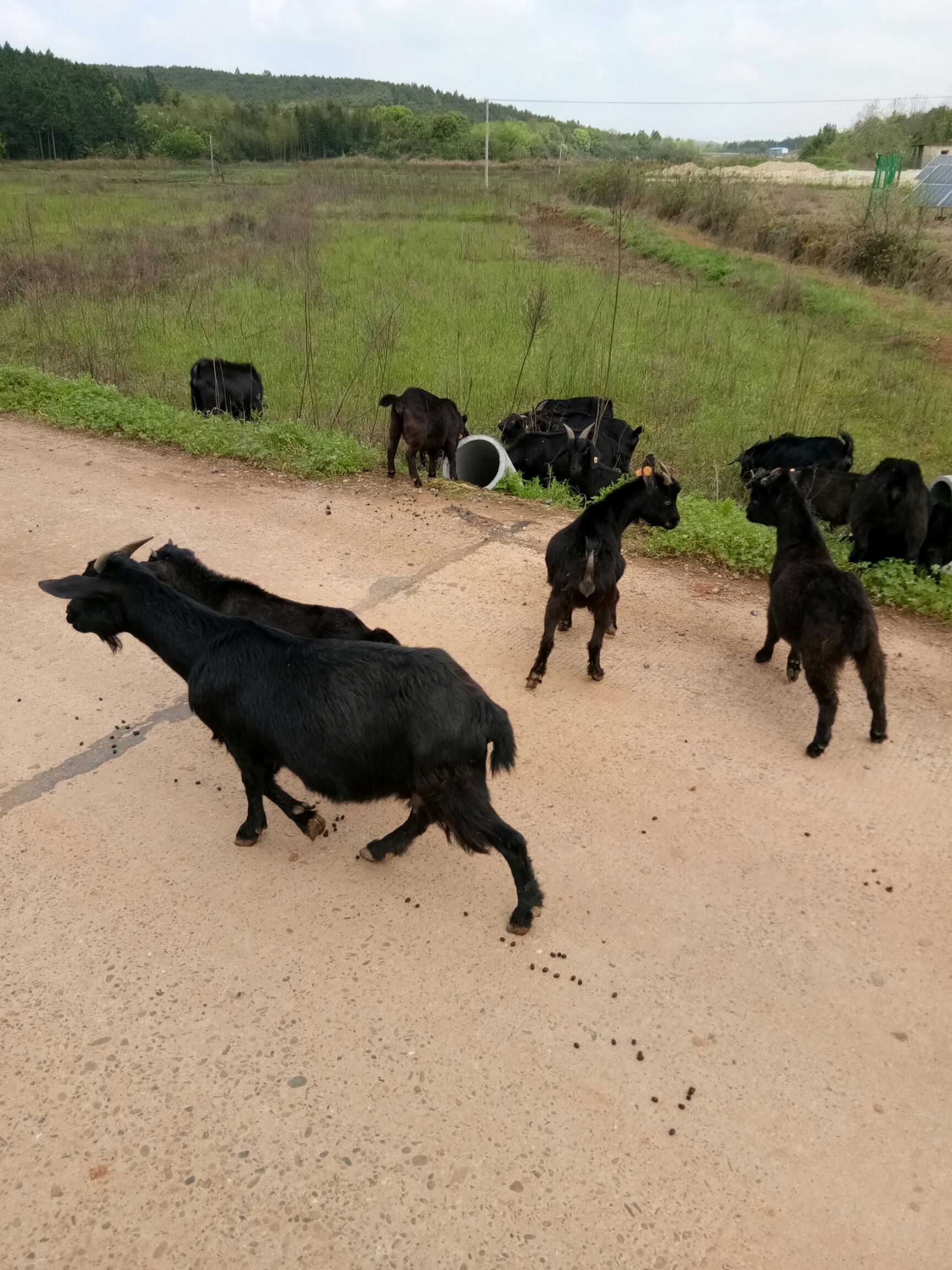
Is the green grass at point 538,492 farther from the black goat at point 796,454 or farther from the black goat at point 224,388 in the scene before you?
the black goat at point 224,388

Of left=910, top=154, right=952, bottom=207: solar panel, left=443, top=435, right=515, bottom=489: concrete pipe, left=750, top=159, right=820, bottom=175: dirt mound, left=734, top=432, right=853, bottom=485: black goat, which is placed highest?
left=750, top=159, right=820, bottom=175: dirt mound

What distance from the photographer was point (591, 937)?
3297 mm

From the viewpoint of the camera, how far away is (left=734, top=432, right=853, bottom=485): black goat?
8773 mm

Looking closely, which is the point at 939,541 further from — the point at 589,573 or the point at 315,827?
the point at 315,827

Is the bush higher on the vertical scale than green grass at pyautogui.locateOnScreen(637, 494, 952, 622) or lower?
higher

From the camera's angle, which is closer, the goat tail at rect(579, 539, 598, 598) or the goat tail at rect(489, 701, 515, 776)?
the goat tail at rect(489, 701, 515, 776)

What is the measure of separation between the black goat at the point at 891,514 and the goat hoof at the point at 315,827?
4995mm

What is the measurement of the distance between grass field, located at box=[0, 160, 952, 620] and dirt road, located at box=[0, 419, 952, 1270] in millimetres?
4950

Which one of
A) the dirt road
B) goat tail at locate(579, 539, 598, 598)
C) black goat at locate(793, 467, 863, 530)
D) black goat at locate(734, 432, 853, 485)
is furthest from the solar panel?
the dirt road

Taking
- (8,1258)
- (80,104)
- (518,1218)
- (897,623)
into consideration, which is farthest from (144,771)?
(80,104)

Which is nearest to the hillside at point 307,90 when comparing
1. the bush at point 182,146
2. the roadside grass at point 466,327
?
the bush at point 182,146

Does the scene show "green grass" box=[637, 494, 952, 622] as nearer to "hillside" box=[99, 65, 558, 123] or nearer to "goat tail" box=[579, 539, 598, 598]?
"goat tail" box=[579, 539, 598, 598]

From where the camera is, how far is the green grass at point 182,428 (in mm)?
8430

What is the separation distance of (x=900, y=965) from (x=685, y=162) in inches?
1686
